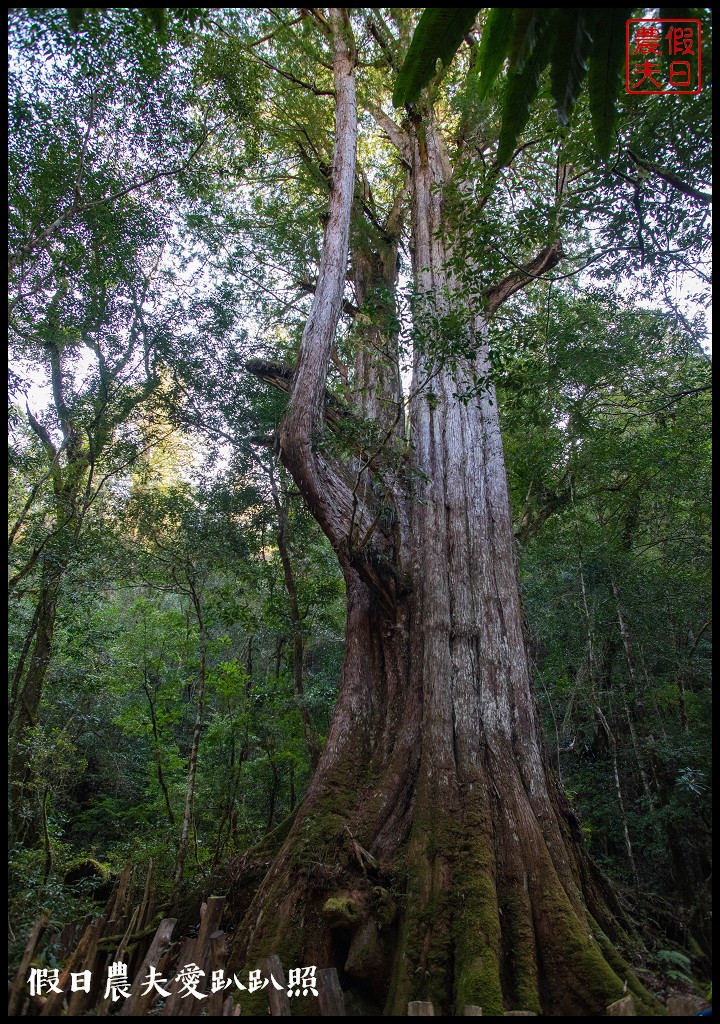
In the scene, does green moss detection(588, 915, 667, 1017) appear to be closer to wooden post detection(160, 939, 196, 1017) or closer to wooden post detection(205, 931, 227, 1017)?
wooden post detection(205, 931, 227, 1017)

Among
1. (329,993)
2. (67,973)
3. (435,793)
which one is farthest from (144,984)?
(435,793)

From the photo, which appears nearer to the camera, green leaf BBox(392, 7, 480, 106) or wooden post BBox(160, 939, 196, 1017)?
green leaf BBox(392, 7, 480, 106)

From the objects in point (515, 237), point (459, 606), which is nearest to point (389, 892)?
point (459, 606)

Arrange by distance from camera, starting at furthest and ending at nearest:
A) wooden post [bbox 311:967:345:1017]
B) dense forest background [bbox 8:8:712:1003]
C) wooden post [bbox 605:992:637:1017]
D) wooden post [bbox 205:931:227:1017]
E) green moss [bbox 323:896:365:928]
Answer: dense forest background [bbox 8:8:712:1003] → green moss [bbox 323:896:365:928] → wooden post [bbox 205:931:227:1017] → wooden post [bbox 311:967:345:1017] → wooden post [bbox 605:992:637:1017]

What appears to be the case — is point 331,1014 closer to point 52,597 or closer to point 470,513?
point 470,513

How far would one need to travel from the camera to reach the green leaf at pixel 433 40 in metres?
1.41

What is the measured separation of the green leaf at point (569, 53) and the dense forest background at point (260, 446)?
130 inches

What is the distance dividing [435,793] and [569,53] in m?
3.95

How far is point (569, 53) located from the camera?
1.43 meters

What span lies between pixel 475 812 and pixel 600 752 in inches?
230

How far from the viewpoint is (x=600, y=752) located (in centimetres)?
840

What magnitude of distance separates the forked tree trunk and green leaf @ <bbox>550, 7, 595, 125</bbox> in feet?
8.95

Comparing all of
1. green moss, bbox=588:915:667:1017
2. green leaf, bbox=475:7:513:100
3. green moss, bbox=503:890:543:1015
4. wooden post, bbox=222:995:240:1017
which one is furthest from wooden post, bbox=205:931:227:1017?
green leaf, bbox=475:7:513:100

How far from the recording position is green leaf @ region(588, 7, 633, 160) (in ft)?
4.65
